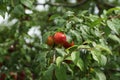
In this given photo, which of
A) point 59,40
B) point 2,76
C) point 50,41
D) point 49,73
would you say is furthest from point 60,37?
point 2,76

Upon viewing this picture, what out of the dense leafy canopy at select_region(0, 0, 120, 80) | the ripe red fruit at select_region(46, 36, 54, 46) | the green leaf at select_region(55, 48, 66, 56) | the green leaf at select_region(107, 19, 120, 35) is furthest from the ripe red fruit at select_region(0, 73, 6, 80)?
the green leaf at select_region(107, 19, 120, 35)

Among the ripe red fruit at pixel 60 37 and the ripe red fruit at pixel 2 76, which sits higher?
the ripe red fruit at pixel 60 37

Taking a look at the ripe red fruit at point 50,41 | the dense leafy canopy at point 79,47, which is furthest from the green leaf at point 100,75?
the ripe red fruit at point 50,41

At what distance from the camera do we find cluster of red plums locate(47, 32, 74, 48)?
263 cm

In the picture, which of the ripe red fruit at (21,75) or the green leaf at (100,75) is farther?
the ripe red fruit at (21,75)

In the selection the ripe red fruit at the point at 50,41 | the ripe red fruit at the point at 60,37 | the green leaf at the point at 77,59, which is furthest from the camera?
the ripe red fruit at the point at 50,41

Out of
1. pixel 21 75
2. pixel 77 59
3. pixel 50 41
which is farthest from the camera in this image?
pixel 21 75

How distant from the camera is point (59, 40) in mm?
2680

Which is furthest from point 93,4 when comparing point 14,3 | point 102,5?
point 14,3

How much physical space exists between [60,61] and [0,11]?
0.64m

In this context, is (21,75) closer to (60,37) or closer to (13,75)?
(13,75)

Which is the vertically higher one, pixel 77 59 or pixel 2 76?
pixel 77 59

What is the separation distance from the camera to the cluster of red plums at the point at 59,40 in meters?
2.63

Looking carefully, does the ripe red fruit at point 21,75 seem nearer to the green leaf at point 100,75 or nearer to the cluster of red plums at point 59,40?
the cluster of red plums at point 59,40
